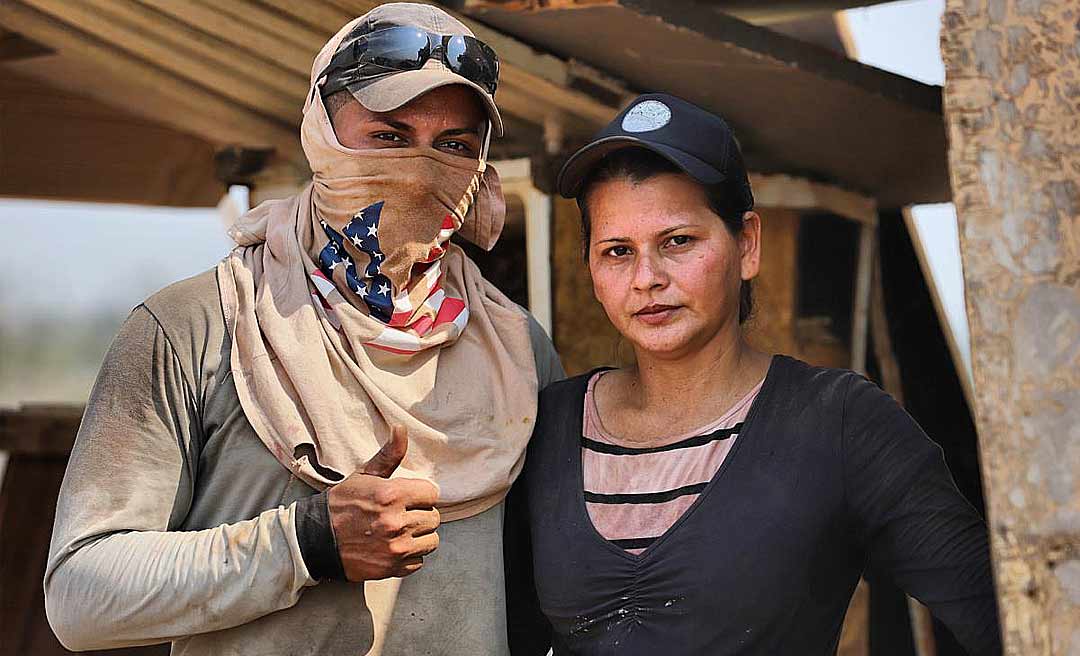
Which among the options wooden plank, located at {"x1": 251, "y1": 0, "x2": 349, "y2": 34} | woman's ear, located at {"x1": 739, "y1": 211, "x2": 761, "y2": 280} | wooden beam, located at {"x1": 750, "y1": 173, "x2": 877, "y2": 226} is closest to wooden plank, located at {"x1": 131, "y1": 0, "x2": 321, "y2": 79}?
wooden plank, located at {"x1": 251, "y1": 0, "x2": 349, "y2": 34}

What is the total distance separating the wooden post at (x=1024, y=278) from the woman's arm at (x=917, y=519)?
1.06ft

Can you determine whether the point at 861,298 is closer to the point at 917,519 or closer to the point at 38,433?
the point at 917,519

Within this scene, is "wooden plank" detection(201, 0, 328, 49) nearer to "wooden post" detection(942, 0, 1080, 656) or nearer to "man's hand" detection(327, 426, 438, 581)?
"man's hand" detection(327, 426, 438, 581)

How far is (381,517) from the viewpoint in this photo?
205cm

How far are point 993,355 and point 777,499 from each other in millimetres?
535

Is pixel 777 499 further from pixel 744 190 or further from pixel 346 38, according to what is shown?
pixel 346 38

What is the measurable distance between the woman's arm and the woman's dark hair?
1.23ft

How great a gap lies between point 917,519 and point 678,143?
0.72m

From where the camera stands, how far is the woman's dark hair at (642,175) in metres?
2.26

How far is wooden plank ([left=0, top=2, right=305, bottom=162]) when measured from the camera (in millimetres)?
3884

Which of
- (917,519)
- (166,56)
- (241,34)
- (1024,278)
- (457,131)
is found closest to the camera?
(1024,278)

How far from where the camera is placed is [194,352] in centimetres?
218

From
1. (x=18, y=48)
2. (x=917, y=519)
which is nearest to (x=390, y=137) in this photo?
(x=917, y=519)

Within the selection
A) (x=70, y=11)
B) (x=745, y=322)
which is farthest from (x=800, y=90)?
(x=70, y=11)
